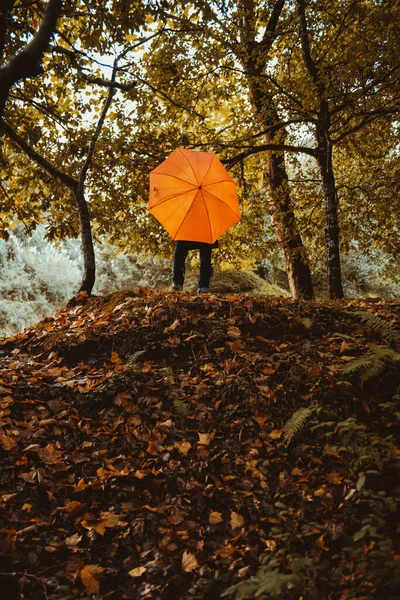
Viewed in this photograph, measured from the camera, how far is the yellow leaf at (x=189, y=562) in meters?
2.68

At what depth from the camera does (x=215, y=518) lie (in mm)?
3074

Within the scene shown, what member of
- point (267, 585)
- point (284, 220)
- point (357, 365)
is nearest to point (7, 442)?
point (267, 585)

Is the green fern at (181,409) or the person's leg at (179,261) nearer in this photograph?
Answer: the green fern at (181,409)

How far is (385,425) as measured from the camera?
371 centimetres

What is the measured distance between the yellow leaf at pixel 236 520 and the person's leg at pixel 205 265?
4.28 meters

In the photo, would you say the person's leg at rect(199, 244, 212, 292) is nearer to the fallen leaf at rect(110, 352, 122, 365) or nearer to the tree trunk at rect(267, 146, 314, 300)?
the fallen leaf at rect(110, 352, 122, 365)

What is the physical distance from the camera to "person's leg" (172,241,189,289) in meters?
6.80

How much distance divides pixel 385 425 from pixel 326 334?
1.86 metres

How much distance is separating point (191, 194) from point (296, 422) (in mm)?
3913

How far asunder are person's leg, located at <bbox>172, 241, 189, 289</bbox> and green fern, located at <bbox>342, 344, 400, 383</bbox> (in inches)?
140

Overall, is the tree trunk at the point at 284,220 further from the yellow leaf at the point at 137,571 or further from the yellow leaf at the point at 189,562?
the yellow leaf at the point at 137,571

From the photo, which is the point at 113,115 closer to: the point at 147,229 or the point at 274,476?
the point at 147,229

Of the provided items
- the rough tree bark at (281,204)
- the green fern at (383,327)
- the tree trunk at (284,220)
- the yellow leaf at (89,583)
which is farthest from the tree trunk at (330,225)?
the yellow leaf at (89,583)

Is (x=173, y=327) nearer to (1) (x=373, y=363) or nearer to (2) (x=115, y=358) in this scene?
(2) (x=115, y=358)
